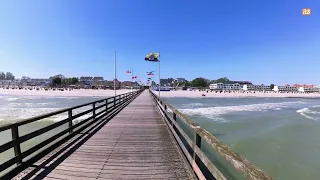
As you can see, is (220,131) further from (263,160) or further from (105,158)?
(105,158)

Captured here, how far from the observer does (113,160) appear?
188 inches

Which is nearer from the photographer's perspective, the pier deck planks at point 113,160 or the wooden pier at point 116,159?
the wooden pier at point 116,159

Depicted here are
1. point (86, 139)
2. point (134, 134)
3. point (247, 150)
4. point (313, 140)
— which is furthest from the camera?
point (313, 140)

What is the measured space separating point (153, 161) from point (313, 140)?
11075 mm

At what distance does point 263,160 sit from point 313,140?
218 inches

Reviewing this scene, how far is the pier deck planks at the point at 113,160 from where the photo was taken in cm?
398

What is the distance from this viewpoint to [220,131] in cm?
1361

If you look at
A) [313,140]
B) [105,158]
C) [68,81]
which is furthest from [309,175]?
[68,81]

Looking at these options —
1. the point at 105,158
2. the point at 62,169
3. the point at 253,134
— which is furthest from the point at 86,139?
the point at 253,134

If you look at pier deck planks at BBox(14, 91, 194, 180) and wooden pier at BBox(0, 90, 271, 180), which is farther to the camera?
pier deck planks at BBox(14, 91, 194, 180)

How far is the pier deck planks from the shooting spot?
13.0ft

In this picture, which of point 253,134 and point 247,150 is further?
point 253,134

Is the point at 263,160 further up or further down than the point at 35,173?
further down

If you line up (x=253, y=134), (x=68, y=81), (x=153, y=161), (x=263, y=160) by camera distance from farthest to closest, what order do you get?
(x=68, y=81), (x=253, y=134), (x=263, y=160), (x=153, y=161)
